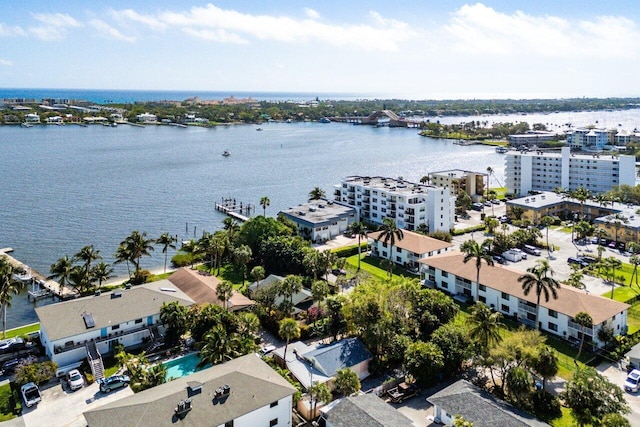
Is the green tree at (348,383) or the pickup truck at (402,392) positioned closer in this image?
the green tree at (348,383)

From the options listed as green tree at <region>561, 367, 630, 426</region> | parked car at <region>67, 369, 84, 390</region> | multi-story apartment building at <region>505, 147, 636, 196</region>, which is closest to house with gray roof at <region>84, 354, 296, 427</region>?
parked car at <region>67, 369, 84, 390</region>

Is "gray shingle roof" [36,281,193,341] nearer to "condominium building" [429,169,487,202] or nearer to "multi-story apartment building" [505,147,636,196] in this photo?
"condominium building" [429,169,487,202]

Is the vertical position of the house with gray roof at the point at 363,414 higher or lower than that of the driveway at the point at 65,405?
higher

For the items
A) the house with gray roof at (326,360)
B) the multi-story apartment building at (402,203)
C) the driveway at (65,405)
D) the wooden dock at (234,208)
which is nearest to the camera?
the driveway at (65,405)

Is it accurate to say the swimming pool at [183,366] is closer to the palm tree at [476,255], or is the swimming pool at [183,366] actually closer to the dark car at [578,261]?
the palm tree at [476,255]

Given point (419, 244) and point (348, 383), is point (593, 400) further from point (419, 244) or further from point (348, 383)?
point (419, 244)

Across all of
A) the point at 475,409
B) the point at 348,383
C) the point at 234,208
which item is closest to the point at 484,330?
the point at 475,409

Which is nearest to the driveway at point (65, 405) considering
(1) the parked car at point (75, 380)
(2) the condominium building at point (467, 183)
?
(1) the parked car at point (75, 380)

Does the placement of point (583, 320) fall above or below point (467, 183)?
below
